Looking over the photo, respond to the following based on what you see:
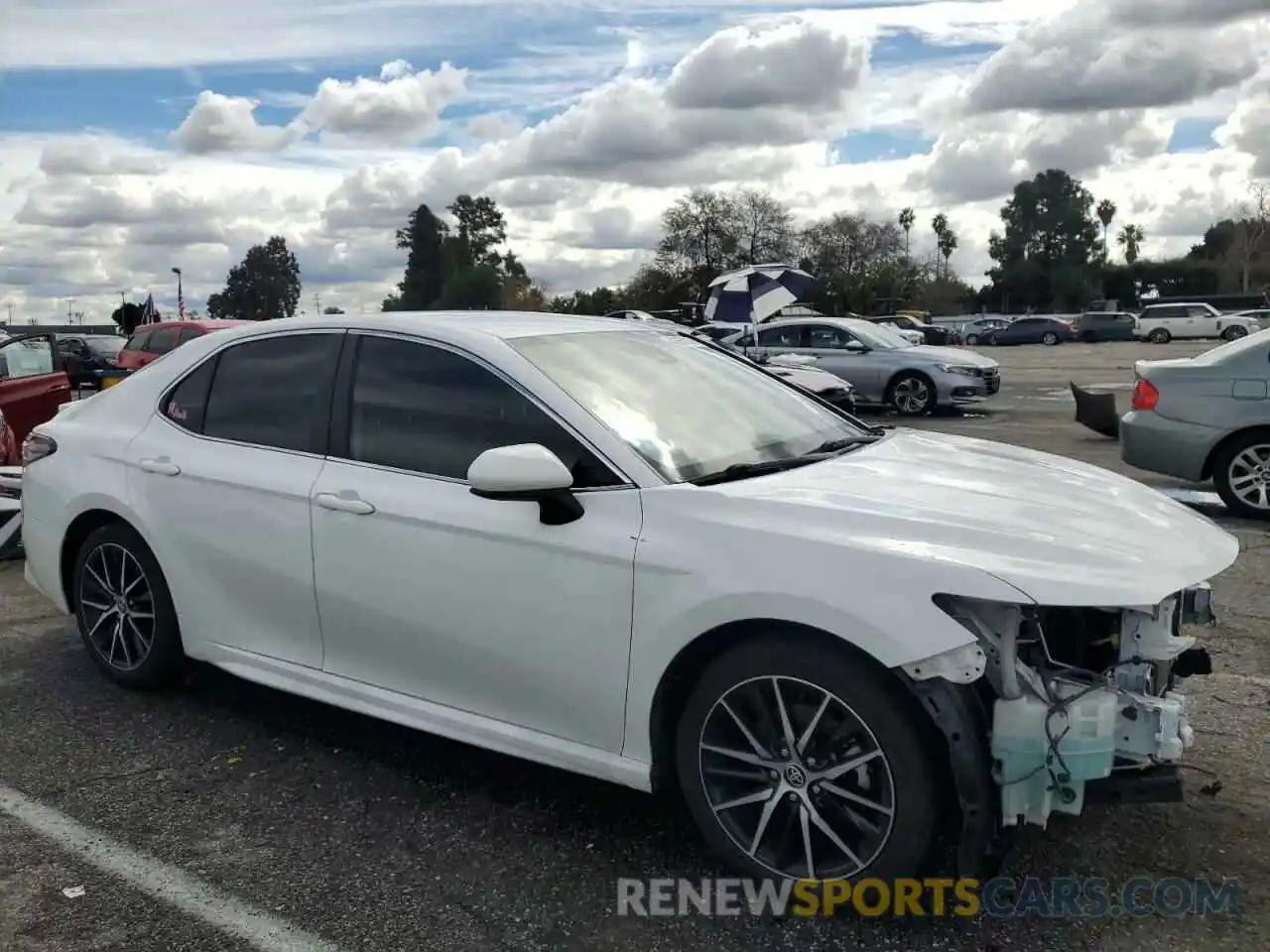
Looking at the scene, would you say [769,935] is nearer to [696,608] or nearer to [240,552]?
[696,608]

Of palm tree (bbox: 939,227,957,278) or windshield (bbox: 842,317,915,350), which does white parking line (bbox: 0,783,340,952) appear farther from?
palm tree (bbox: 939,227,957,278)

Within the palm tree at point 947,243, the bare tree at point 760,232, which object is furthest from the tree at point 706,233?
the palm tree at point 947,243

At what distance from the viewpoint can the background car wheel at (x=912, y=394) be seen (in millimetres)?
16969

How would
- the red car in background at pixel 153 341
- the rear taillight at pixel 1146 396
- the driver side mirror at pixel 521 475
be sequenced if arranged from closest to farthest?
1. the driver side mirror at pixel 521 475
2. the rear taillight at pixel 1146 396
3. the red car in background at pixel 153 341

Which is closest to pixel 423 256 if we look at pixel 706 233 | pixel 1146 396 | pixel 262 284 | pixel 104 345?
pixel 262 284

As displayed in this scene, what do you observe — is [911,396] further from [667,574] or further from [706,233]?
[706,233]

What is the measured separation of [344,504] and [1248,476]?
6.83 m

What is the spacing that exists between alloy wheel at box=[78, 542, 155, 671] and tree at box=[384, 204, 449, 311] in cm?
10678

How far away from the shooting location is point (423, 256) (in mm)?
113938

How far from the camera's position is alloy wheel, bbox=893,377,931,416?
55.8 feet

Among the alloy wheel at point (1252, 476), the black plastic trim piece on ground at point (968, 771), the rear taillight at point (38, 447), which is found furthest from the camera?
the alloy wheel at point (1252, 476)

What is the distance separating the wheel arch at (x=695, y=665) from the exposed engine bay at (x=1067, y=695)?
0.61ft

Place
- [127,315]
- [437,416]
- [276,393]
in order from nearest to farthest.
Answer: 1. [437,416]
2. [276,393]
3. [127,315]

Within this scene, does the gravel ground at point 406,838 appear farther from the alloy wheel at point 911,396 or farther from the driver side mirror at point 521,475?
the alloy wheel at point 911,396
